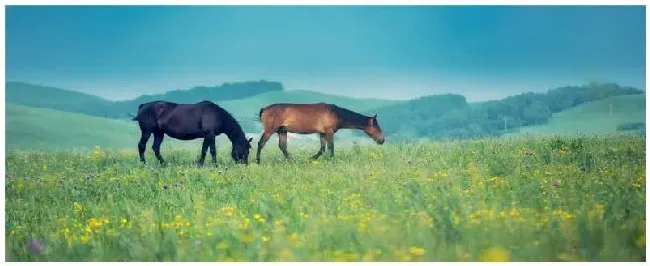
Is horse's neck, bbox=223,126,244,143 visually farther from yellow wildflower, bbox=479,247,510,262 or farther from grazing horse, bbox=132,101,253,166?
yellow wildflower, bbox=479,247,510,262

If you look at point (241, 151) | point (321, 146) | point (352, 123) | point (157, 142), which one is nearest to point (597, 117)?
point (352, 123)

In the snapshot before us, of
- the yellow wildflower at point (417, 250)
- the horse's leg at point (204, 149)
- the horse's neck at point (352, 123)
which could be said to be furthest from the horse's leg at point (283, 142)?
the yellow wildflower at point (417, 250)

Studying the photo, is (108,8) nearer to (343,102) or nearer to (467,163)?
(343,102)

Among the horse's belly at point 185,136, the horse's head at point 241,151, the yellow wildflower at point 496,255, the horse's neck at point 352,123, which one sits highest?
the horse's neck at point 352,123

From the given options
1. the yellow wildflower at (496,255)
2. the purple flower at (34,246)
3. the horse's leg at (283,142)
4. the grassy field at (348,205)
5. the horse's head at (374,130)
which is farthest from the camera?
the horse's leg at (283,142)

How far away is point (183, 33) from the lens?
769 cm

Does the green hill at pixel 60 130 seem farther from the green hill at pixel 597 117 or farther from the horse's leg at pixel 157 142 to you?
the green hill at pixel 597 117

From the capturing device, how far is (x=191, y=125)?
8.36m

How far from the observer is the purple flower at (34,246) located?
6.52 metres

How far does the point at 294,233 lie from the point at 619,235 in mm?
2743

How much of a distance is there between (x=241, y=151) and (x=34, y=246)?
2.48 m

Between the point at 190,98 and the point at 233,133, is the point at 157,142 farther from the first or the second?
the point at 233,133

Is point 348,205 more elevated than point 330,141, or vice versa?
point 330,141
